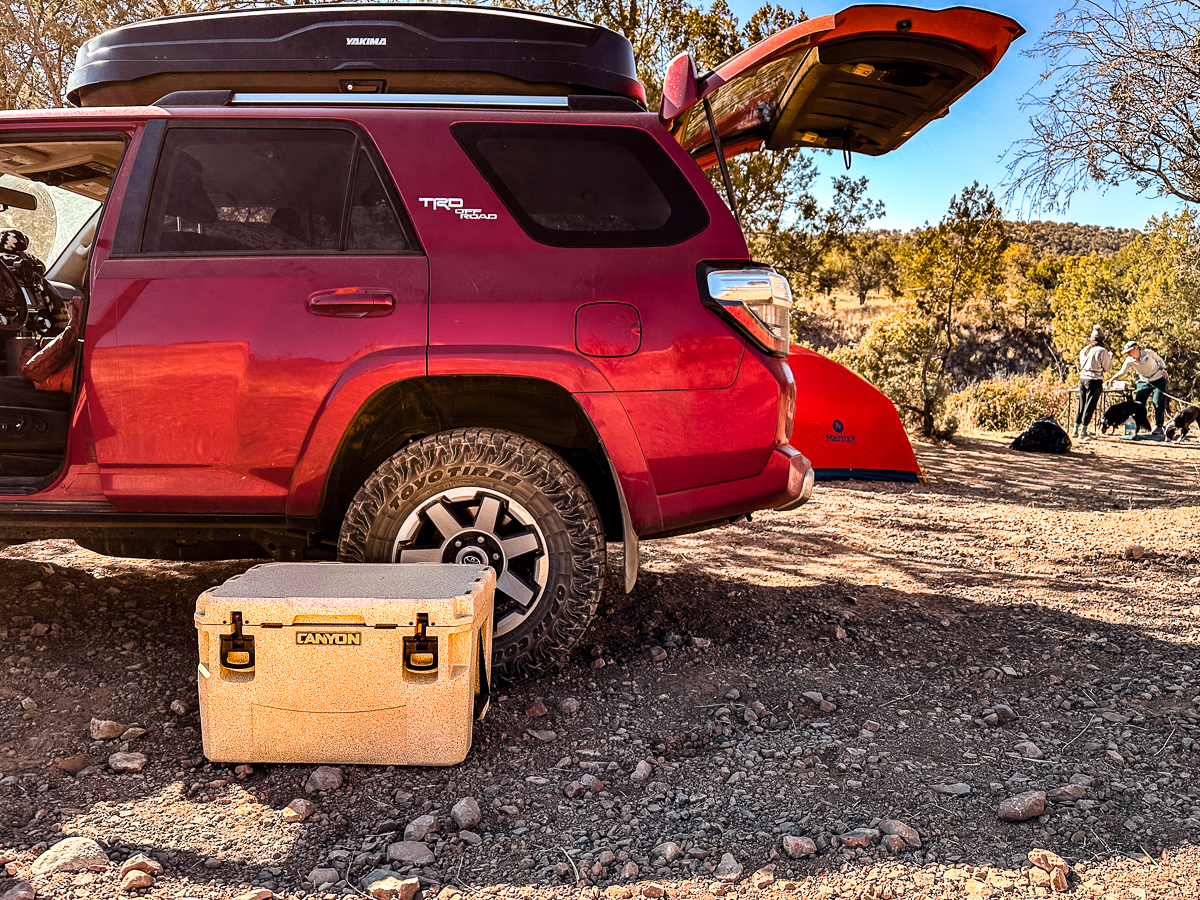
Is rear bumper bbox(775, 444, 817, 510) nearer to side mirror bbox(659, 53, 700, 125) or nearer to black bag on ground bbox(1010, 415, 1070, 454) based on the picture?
side mirror bbox(659, 53, 700, 125)

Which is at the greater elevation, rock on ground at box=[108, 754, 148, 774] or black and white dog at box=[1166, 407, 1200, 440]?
black and white dog at box=[1166, 407, 1200, 440]

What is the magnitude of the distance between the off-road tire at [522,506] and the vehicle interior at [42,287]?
1.19 m

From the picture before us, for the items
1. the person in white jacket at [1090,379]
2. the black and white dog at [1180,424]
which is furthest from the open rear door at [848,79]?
the black and white dog at [1180,424]

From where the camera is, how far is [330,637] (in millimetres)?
2744

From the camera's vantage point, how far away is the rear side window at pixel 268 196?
3.33 meters

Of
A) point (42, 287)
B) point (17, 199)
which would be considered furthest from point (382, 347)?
point (17, 199)

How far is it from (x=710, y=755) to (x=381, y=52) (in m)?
2.84

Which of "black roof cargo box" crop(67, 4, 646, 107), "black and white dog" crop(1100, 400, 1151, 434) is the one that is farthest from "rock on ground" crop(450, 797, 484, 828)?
"black and white dog" crop(1100, 400, 1151, 434)

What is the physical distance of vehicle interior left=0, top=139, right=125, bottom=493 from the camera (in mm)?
3914

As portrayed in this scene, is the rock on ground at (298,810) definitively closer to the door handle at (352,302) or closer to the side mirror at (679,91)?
the door handle at (352,302)

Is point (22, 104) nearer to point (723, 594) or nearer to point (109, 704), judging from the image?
point (109, 704)

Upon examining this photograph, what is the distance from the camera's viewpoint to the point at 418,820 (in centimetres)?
251

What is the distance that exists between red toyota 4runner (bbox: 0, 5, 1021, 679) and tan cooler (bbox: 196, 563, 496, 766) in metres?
0.54

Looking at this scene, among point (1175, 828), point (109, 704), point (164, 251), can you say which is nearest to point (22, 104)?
point (164, 251)
